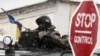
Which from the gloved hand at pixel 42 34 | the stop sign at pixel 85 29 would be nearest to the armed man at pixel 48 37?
the gloved hand at pixel 42 34

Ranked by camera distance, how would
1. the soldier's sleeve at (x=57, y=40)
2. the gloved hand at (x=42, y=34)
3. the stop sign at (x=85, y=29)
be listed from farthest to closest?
the gloved hand at (x=42, y=34)
the soldier's sleeve at (x=57, y=40)
the stop sign at (x=85, y=29)

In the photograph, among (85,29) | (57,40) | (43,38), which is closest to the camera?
(85,29)

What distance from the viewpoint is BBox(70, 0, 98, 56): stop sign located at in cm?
215

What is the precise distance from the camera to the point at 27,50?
4477 mm

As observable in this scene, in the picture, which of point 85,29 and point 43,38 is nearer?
point 85,29

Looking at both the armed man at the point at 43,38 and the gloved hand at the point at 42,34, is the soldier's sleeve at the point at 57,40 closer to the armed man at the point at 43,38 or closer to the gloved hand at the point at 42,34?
the armed man at the point at 43,38

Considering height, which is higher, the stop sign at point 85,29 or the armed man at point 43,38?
the stop sign at point 85,29

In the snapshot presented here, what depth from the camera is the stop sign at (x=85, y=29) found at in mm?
2146

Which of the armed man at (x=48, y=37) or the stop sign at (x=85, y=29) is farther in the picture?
the armed man at (x=48, y=37)

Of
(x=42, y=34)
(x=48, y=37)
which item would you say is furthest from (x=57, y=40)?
(x=42, y=34)

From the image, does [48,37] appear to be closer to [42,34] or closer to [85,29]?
[42,34]

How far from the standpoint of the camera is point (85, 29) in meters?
2.16

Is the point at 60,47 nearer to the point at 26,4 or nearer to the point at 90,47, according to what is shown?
the point at 90,47

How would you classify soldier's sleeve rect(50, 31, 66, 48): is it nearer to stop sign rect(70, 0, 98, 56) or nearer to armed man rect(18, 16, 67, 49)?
armed man rect(18, 16, 67, 49)
